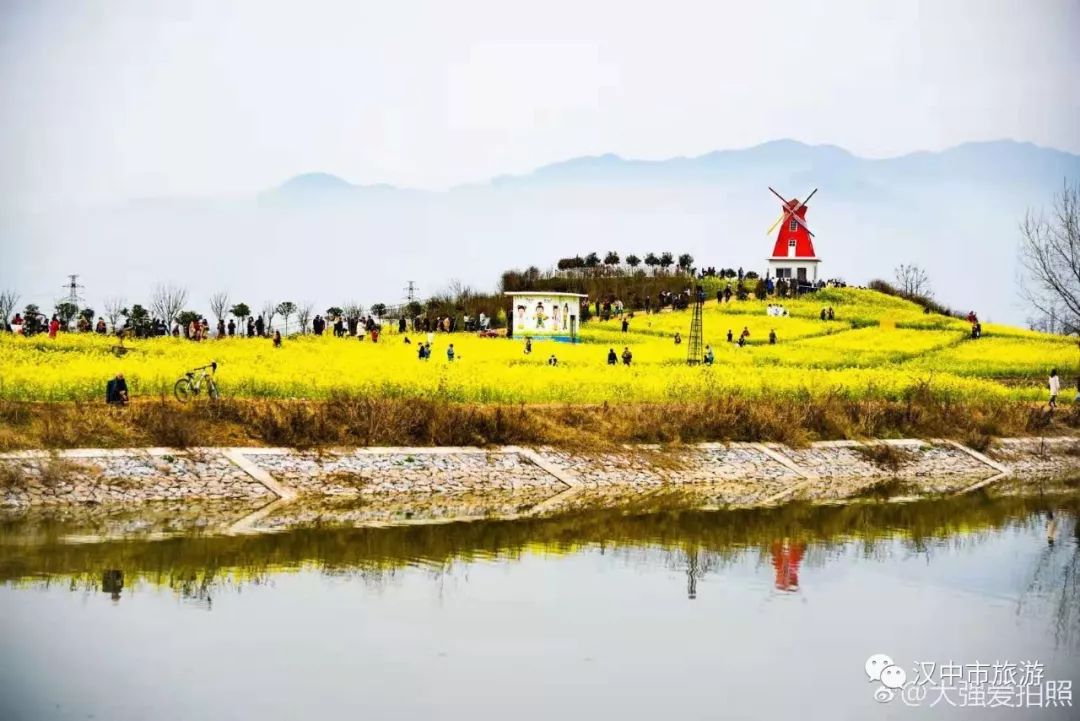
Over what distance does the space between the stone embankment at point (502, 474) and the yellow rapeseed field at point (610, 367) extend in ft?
12.1

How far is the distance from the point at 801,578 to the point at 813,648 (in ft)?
13.4

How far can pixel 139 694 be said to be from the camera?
14.9 meters

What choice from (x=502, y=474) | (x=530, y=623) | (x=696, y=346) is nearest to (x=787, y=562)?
(x=530, y=623)

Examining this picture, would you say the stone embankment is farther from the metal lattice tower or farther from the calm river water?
the metal lattice tower

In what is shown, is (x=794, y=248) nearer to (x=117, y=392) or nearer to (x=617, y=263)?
(x=617, y=263)

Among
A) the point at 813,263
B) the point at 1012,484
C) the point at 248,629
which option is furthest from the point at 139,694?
the point at 813,263

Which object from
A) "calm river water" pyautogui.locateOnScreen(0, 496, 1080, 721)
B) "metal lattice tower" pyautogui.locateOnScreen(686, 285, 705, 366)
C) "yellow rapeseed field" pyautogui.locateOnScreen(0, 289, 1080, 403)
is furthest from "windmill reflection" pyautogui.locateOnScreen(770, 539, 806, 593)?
"metal lattice tower" pyautogui.locateOnScreen(686, 285, 705, 366)

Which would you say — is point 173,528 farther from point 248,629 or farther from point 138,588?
point 248,629

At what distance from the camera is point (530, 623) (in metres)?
18.5

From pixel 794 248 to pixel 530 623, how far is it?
62.5 metres

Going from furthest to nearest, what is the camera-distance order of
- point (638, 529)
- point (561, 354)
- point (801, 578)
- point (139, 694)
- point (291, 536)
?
point (561, 354) < point (638, 529) < point (291, 536) < point (801, 578) < point (139, 694)

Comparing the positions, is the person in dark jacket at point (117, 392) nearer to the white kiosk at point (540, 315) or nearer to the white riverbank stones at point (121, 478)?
the white riverbank stones at point (121, 478)

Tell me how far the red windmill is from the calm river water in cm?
5297

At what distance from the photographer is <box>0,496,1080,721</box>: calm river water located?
50.4 ft
